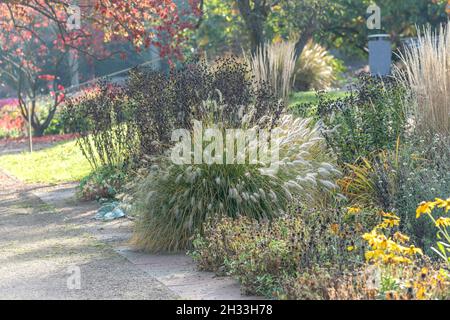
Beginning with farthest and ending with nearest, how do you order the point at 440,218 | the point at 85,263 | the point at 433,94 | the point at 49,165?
the point at 49,165 < the point at 433,94 < the point at 85,263 < the point at 440,218

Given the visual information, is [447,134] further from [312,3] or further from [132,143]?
[312,3]

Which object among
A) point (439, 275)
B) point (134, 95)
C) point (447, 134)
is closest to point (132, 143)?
point (134, 95)

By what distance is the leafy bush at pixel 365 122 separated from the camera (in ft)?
26.5

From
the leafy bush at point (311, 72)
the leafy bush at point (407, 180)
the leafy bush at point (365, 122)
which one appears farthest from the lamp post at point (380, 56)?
the leafy bush at point (407, 180)

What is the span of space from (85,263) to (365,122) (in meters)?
3.27

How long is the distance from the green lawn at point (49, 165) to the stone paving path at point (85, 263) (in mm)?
2912

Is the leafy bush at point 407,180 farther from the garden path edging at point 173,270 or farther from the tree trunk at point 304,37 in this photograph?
the tree trunk at point 304,37

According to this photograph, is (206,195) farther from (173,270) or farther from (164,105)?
(164,105)

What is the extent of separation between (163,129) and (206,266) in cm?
231

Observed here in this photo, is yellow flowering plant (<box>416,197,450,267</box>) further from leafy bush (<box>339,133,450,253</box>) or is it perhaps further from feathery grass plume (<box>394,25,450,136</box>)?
feathery grass plume (<box>394,25,450,136</box>)

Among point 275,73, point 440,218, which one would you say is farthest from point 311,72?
point 440,218

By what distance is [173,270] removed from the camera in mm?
6387

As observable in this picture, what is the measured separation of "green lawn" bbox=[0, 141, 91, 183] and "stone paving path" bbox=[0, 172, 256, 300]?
9.56ft

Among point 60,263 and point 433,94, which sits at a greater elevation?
point 433,94
